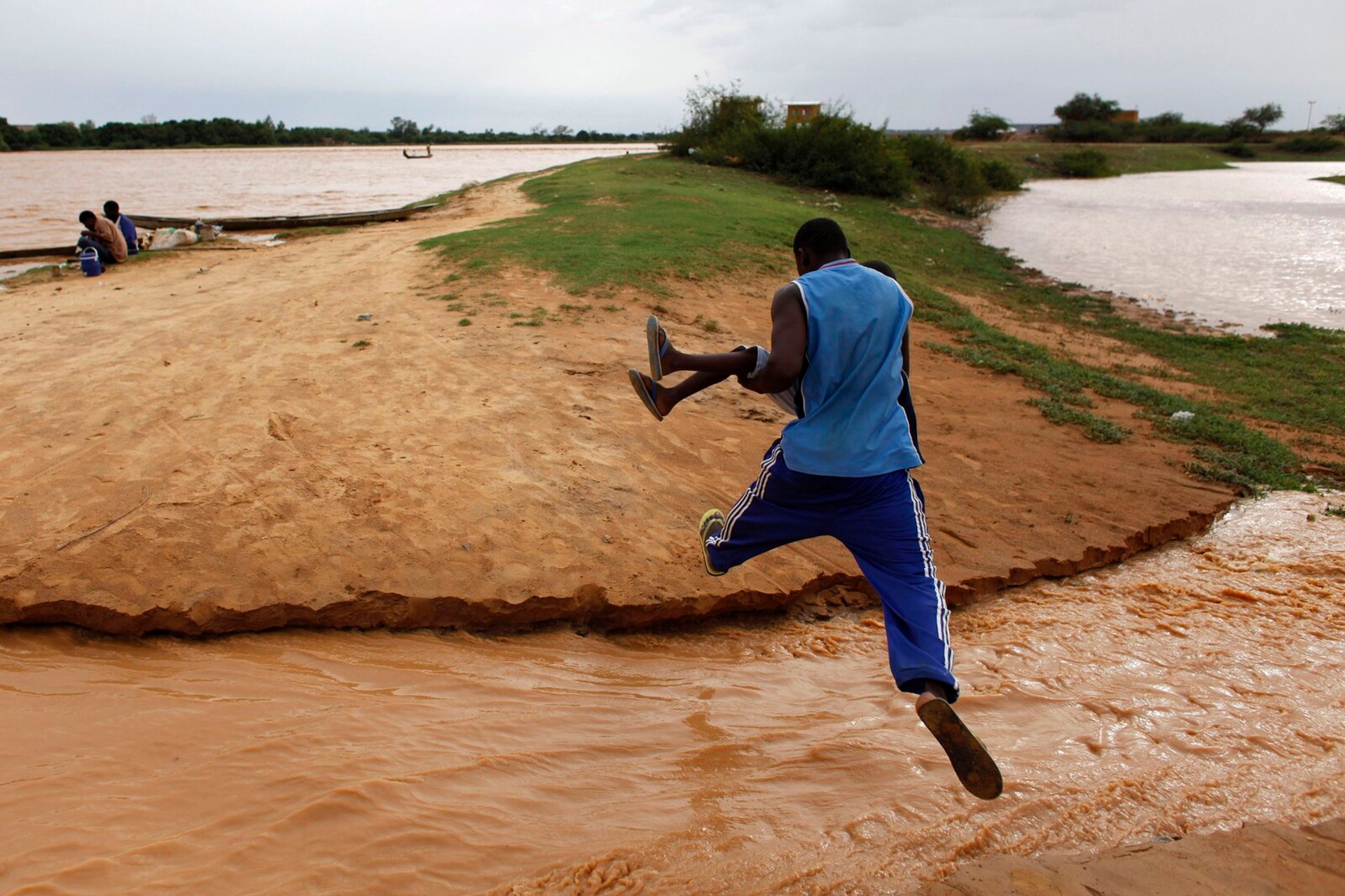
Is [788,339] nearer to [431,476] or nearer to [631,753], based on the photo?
[631,753]

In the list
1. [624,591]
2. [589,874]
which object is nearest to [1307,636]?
[624,591]

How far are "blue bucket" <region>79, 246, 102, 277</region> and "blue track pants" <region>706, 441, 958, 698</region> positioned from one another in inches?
442

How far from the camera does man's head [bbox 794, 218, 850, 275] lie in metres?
2.76

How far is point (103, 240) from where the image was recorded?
11.5 meters

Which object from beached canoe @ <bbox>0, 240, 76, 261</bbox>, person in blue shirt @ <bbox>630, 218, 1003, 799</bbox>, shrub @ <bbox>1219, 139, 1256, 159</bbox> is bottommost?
person in blue shirt @ <bbox>630, 218, 1003, 799</bbox>

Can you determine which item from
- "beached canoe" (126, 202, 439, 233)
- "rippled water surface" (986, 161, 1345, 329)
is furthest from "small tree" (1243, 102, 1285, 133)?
"beached canoe" (126, 202, 439, 233)

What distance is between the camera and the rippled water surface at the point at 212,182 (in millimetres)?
21297

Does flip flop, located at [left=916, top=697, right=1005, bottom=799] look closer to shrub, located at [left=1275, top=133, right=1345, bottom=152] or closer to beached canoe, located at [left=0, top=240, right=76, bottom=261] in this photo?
beached canoe, located at [left=0, top=240, right=76, bottom=261]

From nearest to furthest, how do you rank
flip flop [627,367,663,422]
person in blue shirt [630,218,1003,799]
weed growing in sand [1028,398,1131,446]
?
person in blue shirt [630,218,1003,799] → flip flop [627,367,663,422] → weed growing in sand [1028,398,1131,446]

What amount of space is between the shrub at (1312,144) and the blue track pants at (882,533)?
2813 inches

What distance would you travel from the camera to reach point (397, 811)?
235cm

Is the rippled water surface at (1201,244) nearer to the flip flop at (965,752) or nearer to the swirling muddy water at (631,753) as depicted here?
the swirling muddy water at (631,753)

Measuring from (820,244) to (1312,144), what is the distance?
239 feet

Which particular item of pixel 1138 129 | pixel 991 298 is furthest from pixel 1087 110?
pixel 991 298
